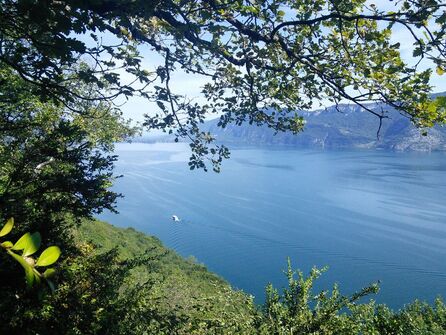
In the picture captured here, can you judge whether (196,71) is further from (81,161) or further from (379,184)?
(379,184)

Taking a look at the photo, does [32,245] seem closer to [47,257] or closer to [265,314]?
[47,257]

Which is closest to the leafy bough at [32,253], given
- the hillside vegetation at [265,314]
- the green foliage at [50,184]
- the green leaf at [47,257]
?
the green leaf at [47,257]

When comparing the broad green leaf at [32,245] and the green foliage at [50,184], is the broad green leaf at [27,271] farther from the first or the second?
the green foliage at [50,184]

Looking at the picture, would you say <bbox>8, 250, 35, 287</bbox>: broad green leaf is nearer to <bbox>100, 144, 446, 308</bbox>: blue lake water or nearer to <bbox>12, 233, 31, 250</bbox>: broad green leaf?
<bbox>12, 233, 31, 250</bbox>: broad green leaf

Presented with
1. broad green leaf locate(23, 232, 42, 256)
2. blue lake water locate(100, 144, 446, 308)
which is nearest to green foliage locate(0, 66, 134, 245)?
broad green leaf locate(23, 232, 42, 256)

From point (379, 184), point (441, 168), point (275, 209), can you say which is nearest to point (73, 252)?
point (275, 209)

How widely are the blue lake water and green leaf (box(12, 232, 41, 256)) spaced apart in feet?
79.4

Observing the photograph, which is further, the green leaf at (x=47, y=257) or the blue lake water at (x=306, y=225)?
the blue lake water at (x=306, y=225)

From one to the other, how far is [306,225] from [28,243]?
2316 inches

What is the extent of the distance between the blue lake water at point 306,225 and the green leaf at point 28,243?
953 inches

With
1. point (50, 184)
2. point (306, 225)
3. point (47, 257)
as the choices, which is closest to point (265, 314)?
point (50, 184)

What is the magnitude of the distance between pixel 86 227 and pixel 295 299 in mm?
32864

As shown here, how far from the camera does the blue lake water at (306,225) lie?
42.6 m

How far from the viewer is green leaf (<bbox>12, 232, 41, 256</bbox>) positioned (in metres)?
0.71
